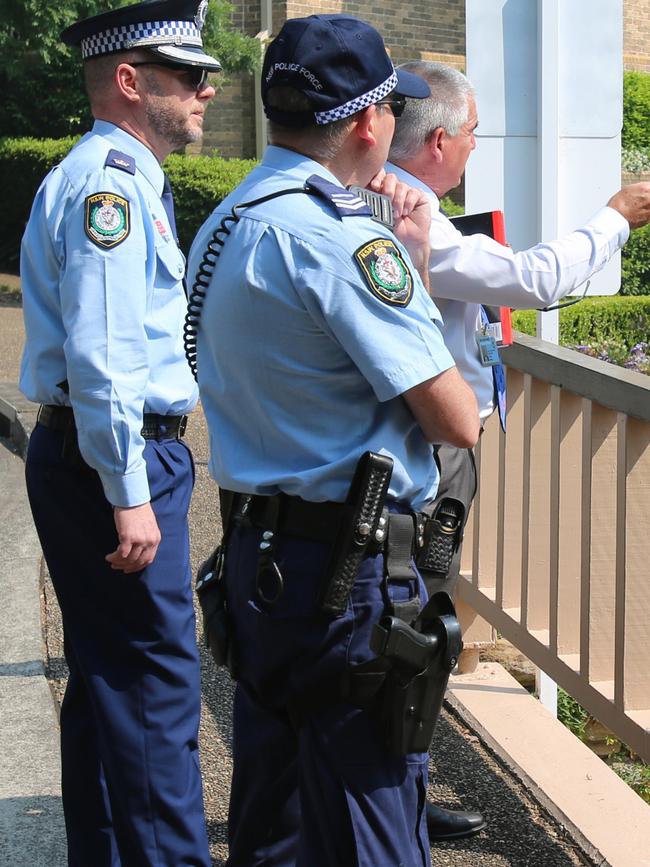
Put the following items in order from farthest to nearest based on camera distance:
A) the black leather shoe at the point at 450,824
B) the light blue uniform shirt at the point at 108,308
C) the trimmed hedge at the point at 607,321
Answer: the trimmed hedge at the point at 607,321 → the black leather shoe at the point at 450,824 → the light blue uniform shirt at the point at 108,308

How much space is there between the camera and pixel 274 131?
2248 millimetres

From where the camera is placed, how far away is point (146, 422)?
2814 millimetres

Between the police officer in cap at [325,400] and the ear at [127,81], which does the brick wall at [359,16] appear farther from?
the police officer in cap at [325,400]

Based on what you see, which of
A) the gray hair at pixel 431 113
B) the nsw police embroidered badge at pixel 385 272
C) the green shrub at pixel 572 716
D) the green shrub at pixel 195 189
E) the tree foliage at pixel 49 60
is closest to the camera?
the nsw police embroidered badge at pixel 385 272

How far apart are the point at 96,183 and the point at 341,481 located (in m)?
0.96

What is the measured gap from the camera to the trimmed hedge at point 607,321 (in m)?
14.0

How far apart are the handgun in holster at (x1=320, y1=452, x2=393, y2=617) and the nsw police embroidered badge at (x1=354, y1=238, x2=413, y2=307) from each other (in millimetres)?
276

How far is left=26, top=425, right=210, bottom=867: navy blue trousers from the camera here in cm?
274

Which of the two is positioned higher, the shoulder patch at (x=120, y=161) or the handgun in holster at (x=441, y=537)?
the shoulder patch at (x=120, y=161)

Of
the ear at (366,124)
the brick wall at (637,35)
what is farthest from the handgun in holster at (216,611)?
the brick wall at (637,35)

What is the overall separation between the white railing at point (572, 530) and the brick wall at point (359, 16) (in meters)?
17.0

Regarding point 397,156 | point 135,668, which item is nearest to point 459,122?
point 397,156

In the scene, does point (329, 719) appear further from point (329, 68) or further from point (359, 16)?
point (359, 16)

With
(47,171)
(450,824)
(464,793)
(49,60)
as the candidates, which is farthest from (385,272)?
(47,171)
